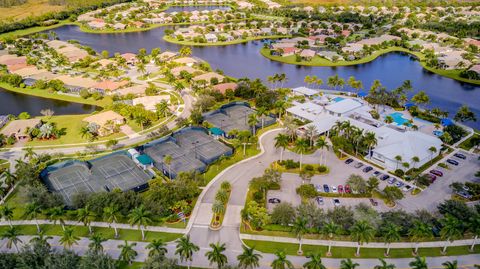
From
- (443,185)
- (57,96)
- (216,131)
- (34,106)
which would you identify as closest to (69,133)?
(34,106)

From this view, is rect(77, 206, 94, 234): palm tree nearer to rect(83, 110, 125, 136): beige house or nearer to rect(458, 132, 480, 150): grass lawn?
rect(83, 110, 125, 136): beige house

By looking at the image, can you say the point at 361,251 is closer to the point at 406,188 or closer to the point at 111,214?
the point at 406,188

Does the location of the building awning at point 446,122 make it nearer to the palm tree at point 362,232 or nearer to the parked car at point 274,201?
the parked car at point 274,201

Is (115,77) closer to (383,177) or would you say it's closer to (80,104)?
(80,104)

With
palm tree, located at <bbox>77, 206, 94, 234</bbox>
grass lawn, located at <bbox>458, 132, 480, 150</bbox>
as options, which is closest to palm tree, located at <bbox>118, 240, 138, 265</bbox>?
palm tree, located at <bbox>77, 206, 94, 234</bbox>

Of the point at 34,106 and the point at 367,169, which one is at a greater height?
the point at 367,169

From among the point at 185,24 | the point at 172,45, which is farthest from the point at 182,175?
the point at 185,24
